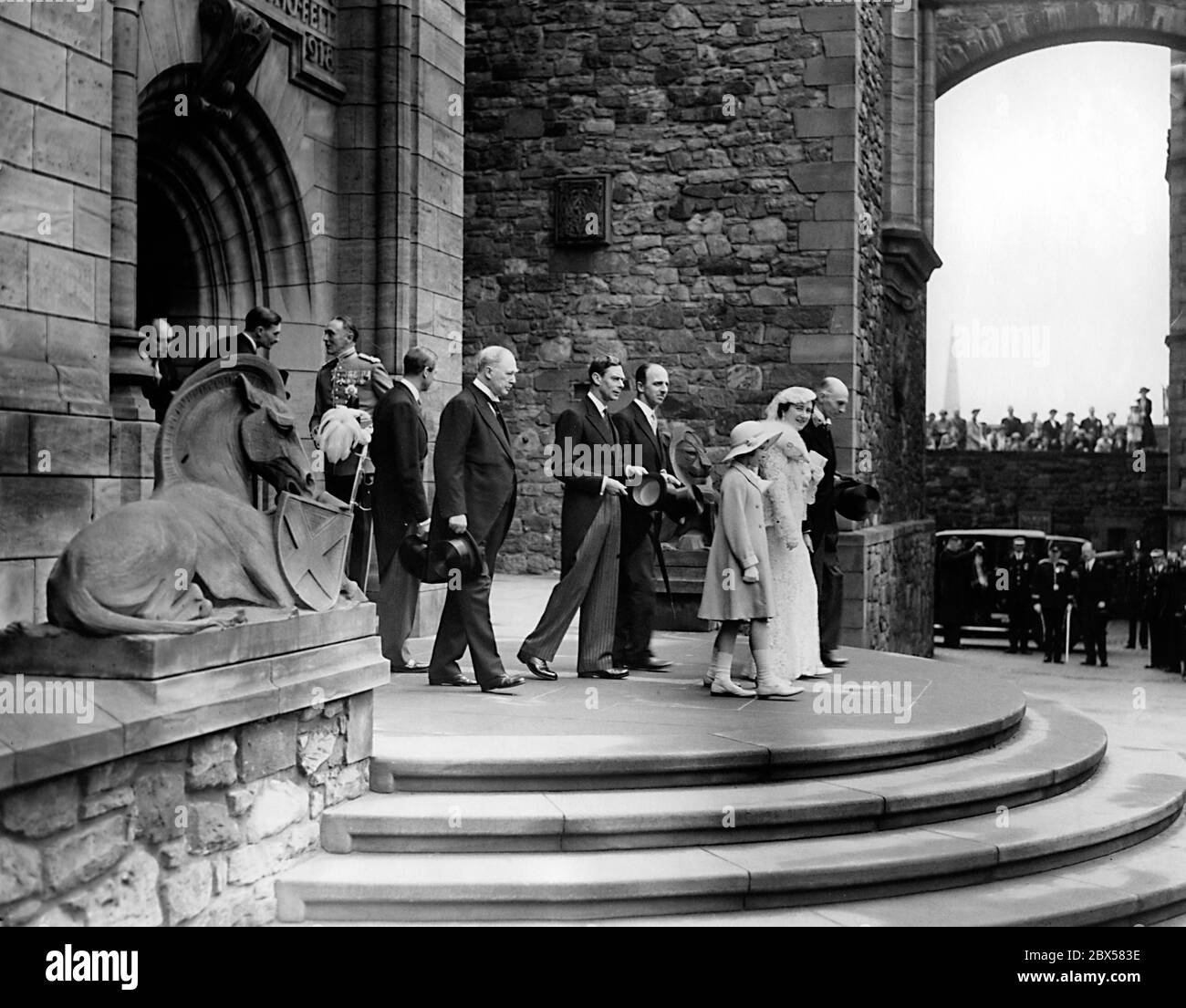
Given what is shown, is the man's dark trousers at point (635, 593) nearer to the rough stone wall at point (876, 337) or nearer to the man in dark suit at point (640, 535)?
the man in dark suit at point (640, 535)

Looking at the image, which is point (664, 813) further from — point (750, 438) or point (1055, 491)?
point (1055, 491)

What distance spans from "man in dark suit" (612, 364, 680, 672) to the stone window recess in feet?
22.6

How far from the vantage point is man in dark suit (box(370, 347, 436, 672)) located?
8375 mm

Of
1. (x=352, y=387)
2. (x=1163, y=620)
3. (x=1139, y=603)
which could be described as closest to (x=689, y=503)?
(x=352, y=387)

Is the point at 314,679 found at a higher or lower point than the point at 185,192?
lower

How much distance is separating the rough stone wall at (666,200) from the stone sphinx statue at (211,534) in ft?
33.1

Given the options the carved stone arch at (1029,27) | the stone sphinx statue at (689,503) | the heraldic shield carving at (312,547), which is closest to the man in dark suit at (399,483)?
the stone sphinx statue at (689,503)

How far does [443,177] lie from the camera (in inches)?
450

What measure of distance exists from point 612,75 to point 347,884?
40.8 feet

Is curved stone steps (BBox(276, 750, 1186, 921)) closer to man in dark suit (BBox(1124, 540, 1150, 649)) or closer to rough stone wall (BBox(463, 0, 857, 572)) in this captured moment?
rough stone wall (BBox(463, 0, 857, 572))

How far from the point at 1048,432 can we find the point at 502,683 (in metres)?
31.5

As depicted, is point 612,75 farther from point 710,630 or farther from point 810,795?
point 810,795

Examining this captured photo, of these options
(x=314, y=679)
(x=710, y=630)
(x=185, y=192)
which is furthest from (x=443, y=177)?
(x=314, y=679)
